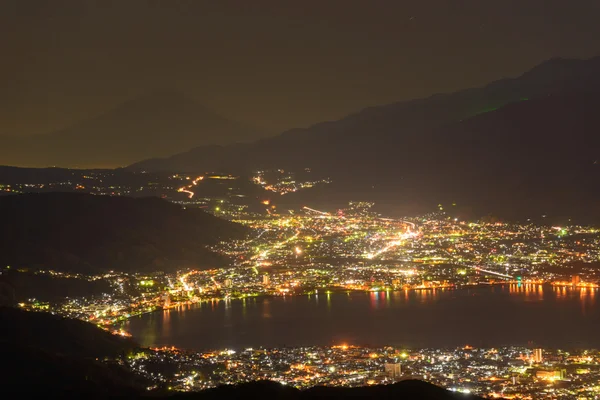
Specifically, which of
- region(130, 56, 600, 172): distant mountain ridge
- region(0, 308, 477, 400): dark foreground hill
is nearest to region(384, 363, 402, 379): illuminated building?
region(0, 308, 477, 400): dark foreground hill

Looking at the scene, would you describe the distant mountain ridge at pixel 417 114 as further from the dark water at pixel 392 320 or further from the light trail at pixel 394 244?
the dark water at pixel 392 320

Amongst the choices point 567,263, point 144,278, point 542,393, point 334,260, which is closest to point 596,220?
point 567,263

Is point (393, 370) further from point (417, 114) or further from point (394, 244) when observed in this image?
point (417, 114)

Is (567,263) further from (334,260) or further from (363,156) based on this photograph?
(363,156)

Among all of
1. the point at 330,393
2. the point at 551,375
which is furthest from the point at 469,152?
the point at 330,393

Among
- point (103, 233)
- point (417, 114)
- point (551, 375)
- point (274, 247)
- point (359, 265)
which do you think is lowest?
point (551, 375)

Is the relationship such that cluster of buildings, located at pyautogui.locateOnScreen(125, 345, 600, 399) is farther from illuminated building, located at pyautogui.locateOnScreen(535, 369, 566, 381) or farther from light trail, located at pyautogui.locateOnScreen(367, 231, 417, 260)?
light trail, located at pyautogui.locateOnScreen(367, 231, 417, 260)
